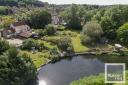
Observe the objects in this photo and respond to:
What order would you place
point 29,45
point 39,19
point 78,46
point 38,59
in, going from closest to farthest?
point 38,59
point 29,45
point 78,46
point 39,19

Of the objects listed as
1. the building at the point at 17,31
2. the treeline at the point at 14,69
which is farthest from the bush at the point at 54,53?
the building at the point at 17,31

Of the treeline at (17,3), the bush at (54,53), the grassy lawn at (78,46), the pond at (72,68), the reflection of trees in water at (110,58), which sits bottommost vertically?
the reflection of trees in water at (110,58)

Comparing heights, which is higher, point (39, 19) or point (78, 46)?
point (39, 19)

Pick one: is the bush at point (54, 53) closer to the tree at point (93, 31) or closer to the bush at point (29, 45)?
the bush at point (29, 45)

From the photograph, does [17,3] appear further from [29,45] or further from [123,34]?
[123,34]

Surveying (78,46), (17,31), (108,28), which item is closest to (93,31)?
(78,46)

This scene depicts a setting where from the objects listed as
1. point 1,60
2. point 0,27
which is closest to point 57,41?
point 0,27

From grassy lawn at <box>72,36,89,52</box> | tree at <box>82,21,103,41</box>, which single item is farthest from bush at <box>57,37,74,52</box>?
tree at <box>82,21,103,41</box>
